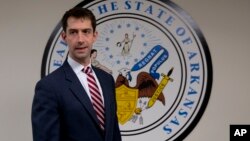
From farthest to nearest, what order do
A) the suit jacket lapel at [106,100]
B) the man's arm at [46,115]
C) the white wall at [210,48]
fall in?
the white wall at [210,48]
the suit jacket lapel at [106,100]
the man's arm at [46,115]

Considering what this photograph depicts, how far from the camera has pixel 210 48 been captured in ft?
7.33

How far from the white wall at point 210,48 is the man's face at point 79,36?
2.64 ft

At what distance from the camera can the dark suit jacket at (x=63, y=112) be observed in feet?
4.70

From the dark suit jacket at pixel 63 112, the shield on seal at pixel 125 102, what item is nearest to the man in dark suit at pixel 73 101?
the dark suit jacket at pixel 63 112

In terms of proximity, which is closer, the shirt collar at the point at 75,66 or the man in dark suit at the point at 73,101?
the man in dark suit at the point at 73,101

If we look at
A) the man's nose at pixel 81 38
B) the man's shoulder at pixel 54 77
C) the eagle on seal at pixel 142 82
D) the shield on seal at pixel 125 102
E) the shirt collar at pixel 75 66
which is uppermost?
the man's nose at pixel 81 38

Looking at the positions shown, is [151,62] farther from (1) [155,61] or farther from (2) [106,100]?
(2) [106,100]

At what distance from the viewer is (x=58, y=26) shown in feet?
7.50

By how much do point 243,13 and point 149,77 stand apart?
2.02 feet

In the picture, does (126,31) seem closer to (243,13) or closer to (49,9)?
(49,9)

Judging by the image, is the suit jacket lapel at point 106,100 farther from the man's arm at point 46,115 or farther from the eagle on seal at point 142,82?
the eagle on seal at point 142,82

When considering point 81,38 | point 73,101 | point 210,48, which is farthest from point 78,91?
point 210,48

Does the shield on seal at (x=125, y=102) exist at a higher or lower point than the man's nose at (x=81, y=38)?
lower

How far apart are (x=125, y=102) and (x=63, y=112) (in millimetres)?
836
